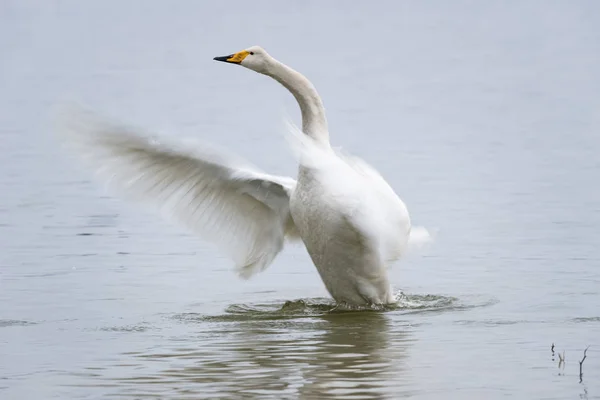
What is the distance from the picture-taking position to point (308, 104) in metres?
12.2

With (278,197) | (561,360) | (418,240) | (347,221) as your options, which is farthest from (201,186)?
(561,360)

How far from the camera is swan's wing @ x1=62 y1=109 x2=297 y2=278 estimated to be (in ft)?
40.4

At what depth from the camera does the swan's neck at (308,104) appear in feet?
39.6

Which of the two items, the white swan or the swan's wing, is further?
the swan's wing

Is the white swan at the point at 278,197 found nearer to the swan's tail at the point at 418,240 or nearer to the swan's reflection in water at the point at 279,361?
the swan's tail at the point at 418,240

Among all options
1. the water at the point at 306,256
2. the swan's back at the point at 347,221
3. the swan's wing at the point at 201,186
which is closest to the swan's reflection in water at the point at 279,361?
the water at the point at 306,256

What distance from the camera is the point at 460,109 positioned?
25906mm

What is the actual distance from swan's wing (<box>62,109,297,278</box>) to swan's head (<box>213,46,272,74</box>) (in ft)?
2.58

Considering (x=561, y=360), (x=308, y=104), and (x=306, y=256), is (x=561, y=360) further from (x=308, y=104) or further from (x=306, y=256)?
(x=306, y=256)

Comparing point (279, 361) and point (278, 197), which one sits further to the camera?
point (278, 197)

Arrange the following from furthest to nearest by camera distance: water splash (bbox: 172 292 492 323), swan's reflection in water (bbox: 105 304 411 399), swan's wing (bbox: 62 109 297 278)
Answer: swan's wing (bbox: 62 109 297 278)
water splash (bbox: 172 292 492 323)
swan's reflection in water (bbox: 105 304 411 399)

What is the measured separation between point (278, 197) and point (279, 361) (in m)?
2.97

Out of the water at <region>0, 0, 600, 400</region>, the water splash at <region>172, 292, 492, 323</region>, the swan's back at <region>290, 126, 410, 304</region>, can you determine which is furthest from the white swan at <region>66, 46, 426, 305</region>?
the water at <region>0, 0, 600, 400</region>

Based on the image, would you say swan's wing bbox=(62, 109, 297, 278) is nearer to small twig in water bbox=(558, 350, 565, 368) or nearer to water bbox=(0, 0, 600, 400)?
water bbox=(0, 0, 600, 400)
